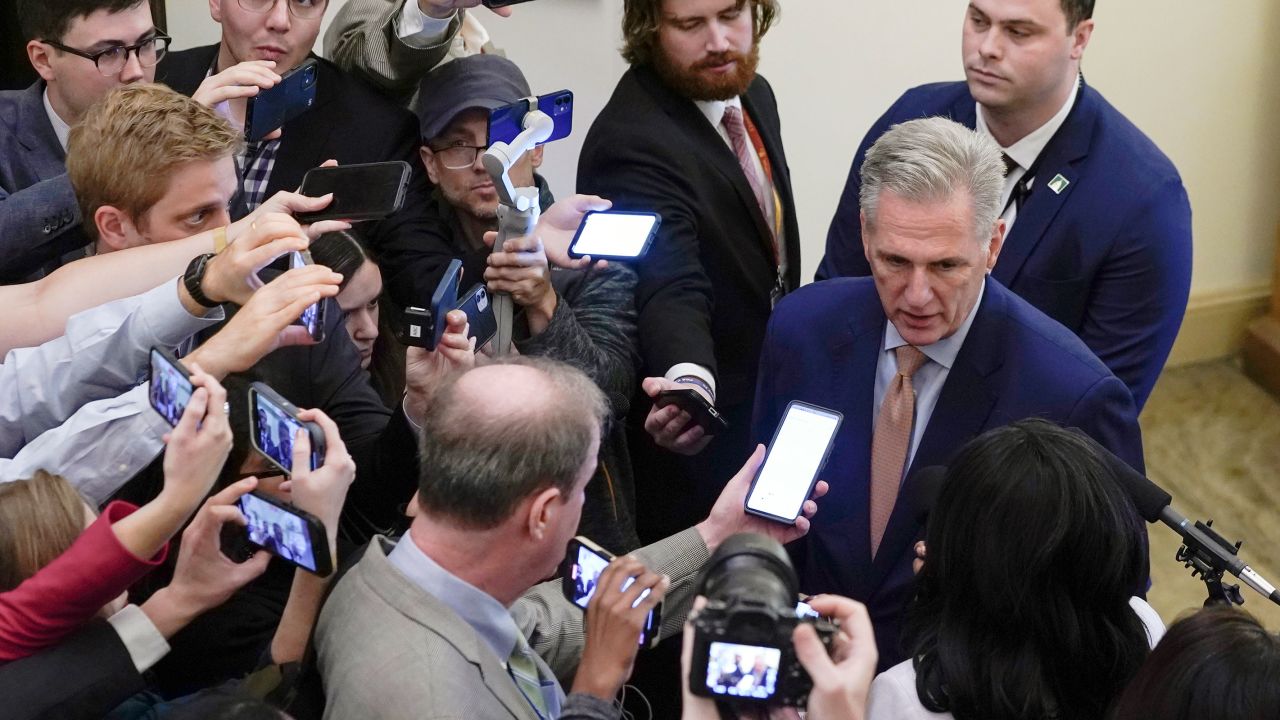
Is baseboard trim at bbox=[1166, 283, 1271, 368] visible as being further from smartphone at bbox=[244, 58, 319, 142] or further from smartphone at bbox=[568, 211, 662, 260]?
smartphone at bbox=[244, 58, 319, 142]

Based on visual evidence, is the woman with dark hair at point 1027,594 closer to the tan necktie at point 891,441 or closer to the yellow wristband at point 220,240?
the tan necktie at point 891,441

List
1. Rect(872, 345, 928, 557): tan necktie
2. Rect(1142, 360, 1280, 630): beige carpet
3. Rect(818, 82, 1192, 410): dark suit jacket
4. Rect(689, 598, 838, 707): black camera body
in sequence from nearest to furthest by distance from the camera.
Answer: Rect(689, 598, 838, 707): black camera body < Rect(872, 345, 928, 557): tan necktie < Rect(818, 82, 1192, 410): dark suit jacket < Rect(1142, 360, 1280, 630): beige carpet

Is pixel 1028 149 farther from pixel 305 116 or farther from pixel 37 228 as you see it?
pixel 37 228

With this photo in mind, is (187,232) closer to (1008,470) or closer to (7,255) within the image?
(7,255)

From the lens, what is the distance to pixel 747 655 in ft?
4.89

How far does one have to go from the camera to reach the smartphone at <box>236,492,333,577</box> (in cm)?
177

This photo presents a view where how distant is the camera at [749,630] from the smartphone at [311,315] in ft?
3.14

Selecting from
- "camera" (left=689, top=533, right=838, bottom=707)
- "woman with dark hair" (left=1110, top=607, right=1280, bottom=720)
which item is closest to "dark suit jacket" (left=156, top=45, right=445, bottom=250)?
"camera" (left=689, top=533, right=838, bottom=707)

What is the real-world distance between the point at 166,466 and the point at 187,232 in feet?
2.20

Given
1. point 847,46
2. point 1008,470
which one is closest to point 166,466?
point 1008,470

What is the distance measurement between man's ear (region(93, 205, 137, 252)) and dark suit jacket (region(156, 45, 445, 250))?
0.59m

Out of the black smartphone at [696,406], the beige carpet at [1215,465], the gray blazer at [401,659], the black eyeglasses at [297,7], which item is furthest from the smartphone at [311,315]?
the beige carpet at [1215,465]

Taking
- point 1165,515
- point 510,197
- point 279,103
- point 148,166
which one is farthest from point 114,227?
point 1165,515

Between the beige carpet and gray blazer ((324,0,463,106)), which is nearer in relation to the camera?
gray blazer ((324,0,463,106))
